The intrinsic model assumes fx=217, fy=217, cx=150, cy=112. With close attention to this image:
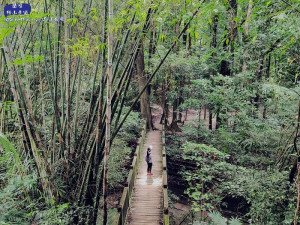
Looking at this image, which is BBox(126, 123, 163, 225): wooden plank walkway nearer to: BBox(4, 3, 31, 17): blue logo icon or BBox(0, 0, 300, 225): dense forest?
BBox(0, 0, 300, 225): dense forest

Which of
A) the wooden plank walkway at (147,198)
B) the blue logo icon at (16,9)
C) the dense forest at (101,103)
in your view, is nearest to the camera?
the blue logo icon at (16,9)

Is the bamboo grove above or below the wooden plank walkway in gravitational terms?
above

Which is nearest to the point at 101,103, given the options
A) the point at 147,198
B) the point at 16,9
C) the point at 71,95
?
the point at 71,95

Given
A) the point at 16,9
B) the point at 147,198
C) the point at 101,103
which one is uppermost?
the point at 16,9

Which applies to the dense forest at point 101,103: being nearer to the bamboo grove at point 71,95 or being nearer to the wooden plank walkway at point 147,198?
the bamboo grove at point 71,95

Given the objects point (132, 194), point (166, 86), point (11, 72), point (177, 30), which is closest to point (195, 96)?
point (166, 86)

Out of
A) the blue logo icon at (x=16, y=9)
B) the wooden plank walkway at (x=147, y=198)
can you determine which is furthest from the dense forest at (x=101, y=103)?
the wooden plank walkway at (x=147, y=198)

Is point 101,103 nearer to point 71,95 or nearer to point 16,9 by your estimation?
point 71,95

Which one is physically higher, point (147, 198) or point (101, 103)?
point (101, 103)

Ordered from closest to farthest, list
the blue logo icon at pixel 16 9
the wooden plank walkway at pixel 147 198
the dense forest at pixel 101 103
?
the blue logo icon at pixel 16 9
the dense forest at pixel 101 103
the wooden plank walkway at pixel 147 198

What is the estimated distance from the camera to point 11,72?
251 cm

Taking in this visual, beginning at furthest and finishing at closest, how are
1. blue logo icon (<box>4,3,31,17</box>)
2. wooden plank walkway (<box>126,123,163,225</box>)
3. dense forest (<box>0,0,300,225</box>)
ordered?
wooden plank walkway (<box>126,123,163,225</box>) < dense forest (<box>0,0,300,225</box>) < blue logo icon (<box>4,3,31,17</box>)

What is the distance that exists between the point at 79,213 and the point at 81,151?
89 centimetres

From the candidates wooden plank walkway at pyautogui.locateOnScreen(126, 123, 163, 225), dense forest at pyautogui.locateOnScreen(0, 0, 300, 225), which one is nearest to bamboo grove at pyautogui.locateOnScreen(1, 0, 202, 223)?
dense forest at pyautogui.locateOnScreen(0, 0, 300, 225)
